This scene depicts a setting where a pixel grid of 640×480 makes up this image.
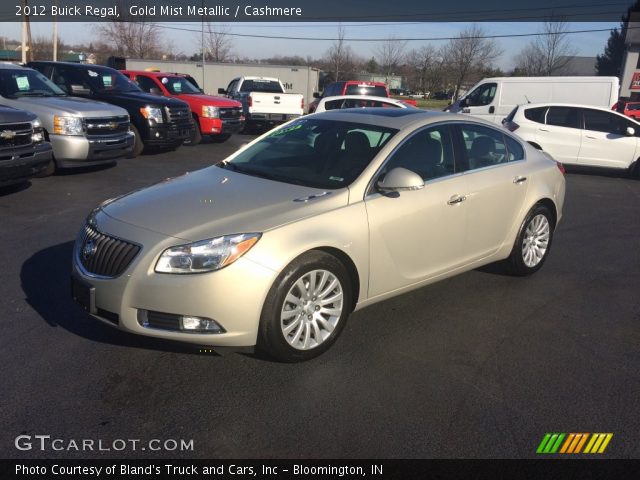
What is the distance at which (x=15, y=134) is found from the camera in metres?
7.94

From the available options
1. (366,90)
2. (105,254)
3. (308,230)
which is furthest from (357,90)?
(105,254)

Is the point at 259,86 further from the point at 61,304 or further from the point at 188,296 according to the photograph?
the point at 188,296

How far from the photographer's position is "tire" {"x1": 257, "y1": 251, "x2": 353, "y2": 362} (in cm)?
353

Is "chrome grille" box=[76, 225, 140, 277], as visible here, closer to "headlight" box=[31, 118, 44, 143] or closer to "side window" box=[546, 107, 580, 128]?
"headlight" box=[31, 118, 44, 143]

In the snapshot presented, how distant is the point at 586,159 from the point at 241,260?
39.5 ft

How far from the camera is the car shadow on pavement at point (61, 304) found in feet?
13.0

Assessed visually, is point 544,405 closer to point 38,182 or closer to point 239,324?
point 239,324

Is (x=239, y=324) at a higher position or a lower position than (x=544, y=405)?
higher

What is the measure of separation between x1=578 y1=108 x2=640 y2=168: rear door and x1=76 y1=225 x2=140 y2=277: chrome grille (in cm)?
1223


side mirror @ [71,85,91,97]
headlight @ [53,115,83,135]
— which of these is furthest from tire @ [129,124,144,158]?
headlight @ [53,115,83,135]

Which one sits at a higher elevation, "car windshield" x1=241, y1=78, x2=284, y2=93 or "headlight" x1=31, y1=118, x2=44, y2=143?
"car windshield" x1=241, y1=78, x2=284, y2=93

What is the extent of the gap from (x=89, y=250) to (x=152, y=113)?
932 cm
